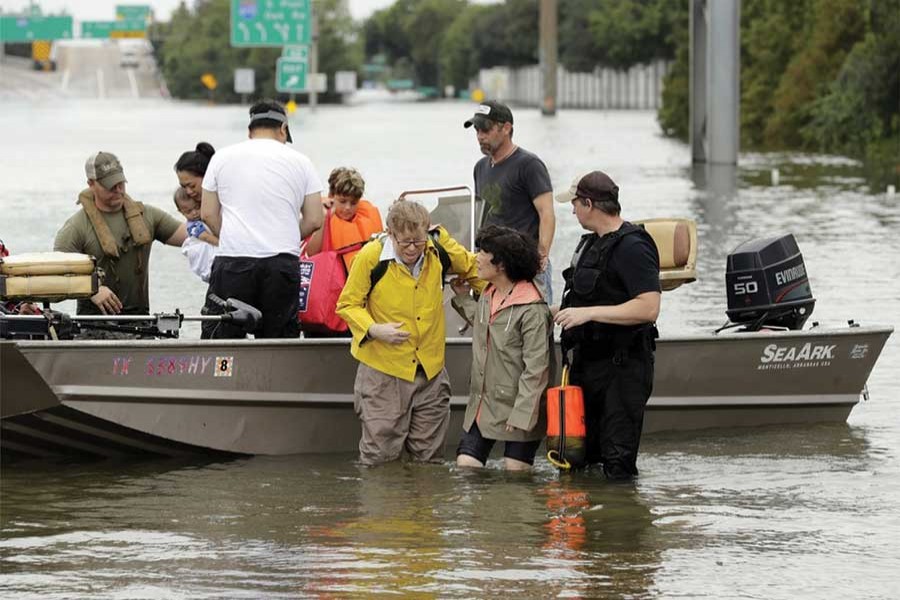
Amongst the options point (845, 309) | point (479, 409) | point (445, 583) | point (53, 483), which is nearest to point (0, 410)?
point (53, 483)

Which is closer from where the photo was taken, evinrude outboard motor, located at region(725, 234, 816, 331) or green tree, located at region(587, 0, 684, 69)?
evinrude outboard motor, located at region(725, 234, 816, 331)

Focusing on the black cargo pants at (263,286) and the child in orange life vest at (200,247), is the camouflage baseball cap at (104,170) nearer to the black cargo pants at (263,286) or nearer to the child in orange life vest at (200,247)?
the child in orange life vest at (200,247)

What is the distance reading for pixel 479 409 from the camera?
974cm

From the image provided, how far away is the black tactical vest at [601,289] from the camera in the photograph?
29.9 feet

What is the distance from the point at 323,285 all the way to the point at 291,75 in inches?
3853

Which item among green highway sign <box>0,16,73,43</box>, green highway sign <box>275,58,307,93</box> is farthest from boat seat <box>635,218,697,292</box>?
green highway sign <box>0,16,73,43</box>

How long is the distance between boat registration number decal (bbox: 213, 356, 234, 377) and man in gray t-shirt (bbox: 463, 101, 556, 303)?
1.63 meters

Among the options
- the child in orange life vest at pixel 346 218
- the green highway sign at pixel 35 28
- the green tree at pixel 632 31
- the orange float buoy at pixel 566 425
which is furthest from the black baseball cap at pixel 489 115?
the green highway sign at pixel 35 28

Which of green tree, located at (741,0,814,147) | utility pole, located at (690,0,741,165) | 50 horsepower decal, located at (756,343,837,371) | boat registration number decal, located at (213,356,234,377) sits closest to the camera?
boat registration number decal, located at (213,356,234,377)

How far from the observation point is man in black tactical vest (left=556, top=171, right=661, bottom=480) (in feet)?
29.7

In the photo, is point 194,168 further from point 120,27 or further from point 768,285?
point 120,27

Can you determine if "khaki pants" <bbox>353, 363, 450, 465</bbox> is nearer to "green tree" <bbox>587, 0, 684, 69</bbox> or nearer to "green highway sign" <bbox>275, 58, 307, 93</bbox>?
"green highway sign" <bbox>275, 58, 307, 93</bbox>

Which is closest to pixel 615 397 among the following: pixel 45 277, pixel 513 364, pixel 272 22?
pixel 513 364

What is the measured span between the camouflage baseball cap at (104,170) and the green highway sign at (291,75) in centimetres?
9710
